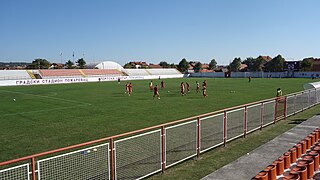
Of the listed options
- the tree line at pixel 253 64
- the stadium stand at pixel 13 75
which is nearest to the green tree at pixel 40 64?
the tree line at pixel 253 64

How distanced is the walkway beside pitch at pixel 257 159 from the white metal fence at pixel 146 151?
1528 millimetres

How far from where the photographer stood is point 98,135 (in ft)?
41.6

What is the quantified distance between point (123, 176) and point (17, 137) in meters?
7.44

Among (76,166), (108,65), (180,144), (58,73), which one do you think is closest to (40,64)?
(108,65)

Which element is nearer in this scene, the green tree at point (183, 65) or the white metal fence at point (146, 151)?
the white metal fence at point (146, 151)

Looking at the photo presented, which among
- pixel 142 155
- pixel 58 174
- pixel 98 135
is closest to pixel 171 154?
pixel 142 155

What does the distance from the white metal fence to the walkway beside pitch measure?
5.01 feet

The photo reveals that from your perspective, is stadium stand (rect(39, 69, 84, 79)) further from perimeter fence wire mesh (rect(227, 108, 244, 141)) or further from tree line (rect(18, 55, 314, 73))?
perimeter fence wire mesh (rect(227, 108, 244, 141))

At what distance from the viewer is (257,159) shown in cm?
806

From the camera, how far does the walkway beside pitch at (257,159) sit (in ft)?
22.6

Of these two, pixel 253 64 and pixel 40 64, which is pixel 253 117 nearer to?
pixel 253 64

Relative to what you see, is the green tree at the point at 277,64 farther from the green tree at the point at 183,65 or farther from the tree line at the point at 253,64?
the green tree at the point at 183,65

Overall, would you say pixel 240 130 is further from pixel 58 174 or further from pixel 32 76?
pixel 32 76

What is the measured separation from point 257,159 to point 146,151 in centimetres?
322
